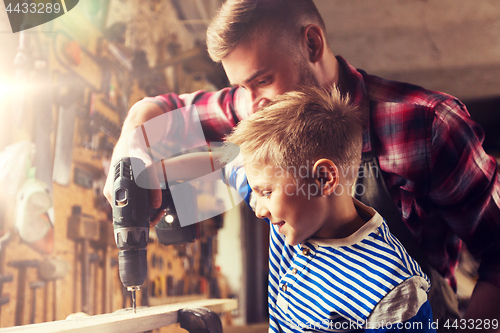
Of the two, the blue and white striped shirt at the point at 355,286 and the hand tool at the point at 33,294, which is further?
the hand tool at the point at 33,294

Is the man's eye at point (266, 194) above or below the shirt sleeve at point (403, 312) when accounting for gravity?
above

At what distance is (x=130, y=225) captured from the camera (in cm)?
67

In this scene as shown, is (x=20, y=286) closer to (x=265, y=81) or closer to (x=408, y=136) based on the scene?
(x=265, y=81)

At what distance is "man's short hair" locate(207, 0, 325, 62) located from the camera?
2.32 ft

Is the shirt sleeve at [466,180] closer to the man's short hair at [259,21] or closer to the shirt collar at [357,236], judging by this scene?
the shirt collar at [357,236]

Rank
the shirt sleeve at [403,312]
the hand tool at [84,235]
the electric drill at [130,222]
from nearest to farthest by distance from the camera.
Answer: the shirt sleeve at [403,312] → the electric drill at [130,222] → the hand tool at [84,235]

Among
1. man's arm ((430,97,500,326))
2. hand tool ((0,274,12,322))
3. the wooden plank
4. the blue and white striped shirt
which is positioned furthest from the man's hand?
hand tool ((0,274,12,322))

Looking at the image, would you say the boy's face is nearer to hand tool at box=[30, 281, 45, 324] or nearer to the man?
the man

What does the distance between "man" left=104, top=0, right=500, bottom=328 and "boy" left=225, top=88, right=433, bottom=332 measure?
0.24 feet

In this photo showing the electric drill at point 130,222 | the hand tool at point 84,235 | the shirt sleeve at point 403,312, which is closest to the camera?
the shirt sleeve at point 403,312

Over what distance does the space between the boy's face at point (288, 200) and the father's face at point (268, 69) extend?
0.19 meters

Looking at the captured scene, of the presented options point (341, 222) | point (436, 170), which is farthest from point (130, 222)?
point (436, 170)

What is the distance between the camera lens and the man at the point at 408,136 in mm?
695

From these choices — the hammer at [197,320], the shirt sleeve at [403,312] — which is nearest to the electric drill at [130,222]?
the hammer at [197,320]
